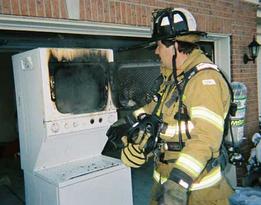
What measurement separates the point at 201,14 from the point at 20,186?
14.5 feet

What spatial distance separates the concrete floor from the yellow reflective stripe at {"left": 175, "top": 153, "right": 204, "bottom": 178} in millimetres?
2950

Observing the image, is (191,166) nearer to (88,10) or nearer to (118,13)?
(88,10)

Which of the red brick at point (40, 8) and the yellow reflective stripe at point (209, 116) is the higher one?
the red brick at point (40, 8)

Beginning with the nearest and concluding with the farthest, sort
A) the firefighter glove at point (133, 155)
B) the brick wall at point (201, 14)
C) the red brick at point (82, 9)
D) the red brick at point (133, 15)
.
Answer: the firefighter glove at point (133, 155) < the brick wall at point (201, 14) < the red brick at point (82, 9) < the red brick at point (133, 15)

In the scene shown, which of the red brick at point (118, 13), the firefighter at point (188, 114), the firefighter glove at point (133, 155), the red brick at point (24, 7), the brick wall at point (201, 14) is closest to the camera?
the firefighter at point (188, 114)

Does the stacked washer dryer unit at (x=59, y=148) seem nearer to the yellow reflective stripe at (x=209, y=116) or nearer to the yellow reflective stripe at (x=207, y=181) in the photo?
the yellow reflective stripe at (x=207, y=181)

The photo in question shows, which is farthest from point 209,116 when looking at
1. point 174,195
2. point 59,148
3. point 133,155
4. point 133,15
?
point 133,15

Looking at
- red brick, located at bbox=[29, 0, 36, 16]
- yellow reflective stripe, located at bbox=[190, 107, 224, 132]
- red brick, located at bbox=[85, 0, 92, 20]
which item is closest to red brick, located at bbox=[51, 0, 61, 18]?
red brick, located at bbox=[29, 0, 36, 16]

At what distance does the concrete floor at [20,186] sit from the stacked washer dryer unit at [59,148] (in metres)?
1.80

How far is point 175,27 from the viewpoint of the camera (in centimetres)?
189

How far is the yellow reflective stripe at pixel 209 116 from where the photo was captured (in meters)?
1.58

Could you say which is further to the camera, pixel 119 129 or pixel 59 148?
pixel 59 148

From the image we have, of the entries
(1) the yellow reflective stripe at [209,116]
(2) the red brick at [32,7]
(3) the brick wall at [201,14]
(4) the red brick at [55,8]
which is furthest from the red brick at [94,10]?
(1) the yellow reflective stripe at [209,116]

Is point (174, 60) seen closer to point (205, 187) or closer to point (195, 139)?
point (195, 139)
